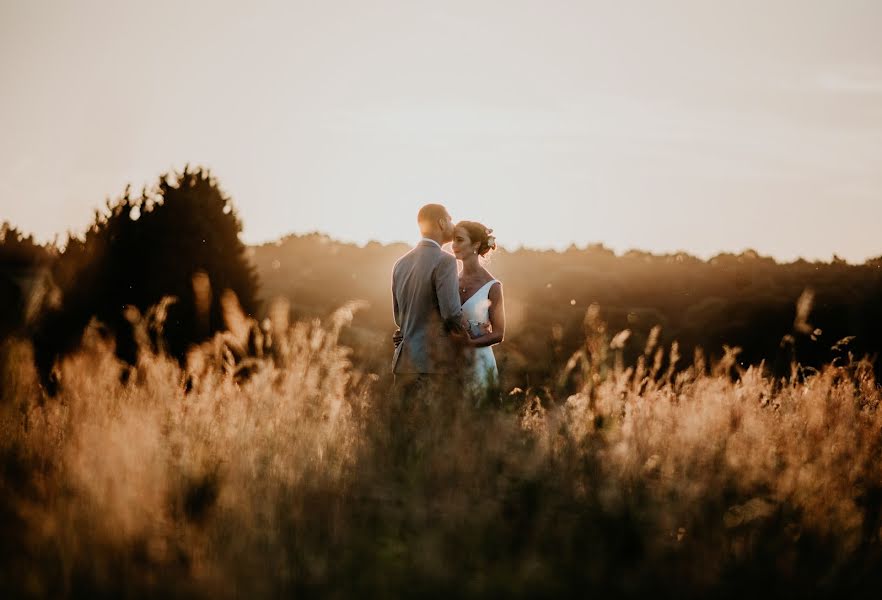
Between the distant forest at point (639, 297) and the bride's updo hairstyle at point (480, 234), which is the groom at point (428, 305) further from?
the distant forest at point (639, 297)

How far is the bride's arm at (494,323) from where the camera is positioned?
611cm

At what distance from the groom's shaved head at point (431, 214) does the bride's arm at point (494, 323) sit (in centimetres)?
101

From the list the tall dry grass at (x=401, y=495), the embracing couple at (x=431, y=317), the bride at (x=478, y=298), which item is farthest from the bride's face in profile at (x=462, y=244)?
the tall dry grass at (x=401, y=495)

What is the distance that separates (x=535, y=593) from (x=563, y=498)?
84cm

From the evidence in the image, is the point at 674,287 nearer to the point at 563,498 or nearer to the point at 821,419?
the point at 821,419

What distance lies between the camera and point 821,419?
19.2 ft

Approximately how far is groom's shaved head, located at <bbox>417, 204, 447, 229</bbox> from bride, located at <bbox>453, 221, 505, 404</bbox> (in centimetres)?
83

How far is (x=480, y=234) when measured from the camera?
680cm

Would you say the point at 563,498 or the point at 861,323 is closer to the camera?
the point at 563,498

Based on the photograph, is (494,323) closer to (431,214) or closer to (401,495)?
(431,214)

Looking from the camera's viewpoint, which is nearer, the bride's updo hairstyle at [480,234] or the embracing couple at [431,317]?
the embracing couple at [431,317]

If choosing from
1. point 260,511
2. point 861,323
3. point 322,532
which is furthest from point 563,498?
point 861,323

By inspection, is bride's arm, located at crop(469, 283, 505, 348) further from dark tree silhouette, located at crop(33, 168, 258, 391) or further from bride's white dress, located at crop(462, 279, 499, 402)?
dark tree silhouette, located at crop(33, 168, 258, 391)

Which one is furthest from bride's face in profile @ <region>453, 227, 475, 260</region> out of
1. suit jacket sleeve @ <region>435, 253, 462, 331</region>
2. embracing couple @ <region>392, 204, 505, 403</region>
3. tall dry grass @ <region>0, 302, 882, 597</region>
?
tall dry grass @ <region>0, 302, 882, 597</region>
